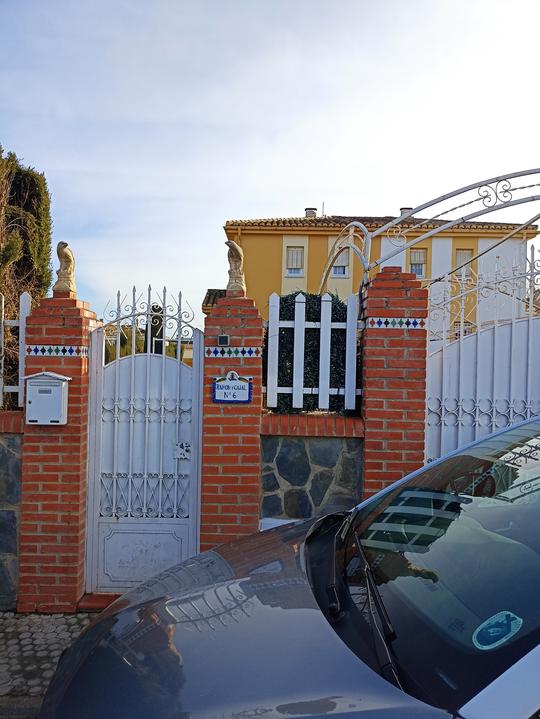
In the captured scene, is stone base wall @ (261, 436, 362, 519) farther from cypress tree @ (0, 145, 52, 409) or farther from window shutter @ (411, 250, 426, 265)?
window shutter @ (411, 250, 426, 265)

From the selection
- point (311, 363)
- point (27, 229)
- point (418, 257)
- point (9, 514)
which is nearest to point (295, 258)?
point (418, 257)

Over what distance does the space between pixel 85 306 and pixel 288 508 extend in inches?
84.3

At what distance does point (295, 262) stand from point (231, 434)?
70.1 feet

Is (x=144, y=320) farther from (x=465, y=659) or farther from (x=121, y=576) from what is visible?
(x=465, y=659)

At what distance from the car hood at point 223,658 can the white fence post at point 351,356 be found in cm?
215

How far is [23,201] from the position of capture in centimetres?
734

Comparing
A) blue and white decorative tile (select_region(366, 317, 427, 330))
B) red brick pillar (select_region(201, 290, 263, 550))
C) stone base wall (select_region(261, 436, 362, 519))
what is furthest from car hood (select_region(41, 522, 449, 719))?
blue and white decorative tile (select_region(366, 317, 427, 330))

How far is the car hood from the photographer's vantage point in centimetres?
135

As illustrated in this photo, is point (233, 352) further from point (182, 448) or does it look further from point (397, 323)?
point (397, 323)

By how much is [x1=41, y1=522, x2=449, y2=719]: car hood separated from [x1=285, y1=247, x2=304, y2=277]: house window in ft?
75.7

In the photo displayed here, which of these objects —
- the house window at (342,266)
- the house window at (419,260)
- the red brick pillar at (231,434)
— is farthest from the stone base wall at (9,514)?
the house window at (419,260)

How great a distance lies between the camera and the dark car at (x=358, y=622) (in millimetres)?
1326

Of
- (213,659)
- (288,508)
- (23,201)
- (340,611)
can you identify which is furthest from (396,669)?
(23,201)

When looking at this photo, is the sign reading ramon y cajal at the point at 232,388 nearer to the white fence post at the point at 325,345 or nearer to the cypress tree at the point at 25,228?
the white fence post at the point at 325,345
